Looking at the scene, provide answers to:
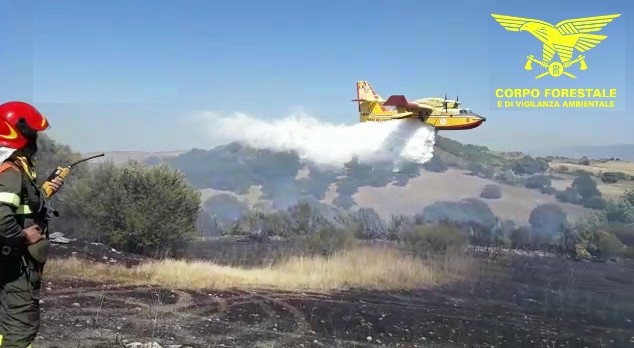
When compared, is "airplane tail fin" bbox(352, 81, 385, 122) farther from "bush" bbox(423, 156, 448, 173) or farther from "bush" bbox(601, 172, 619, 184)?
"bush" bbox(601, 172, 619, 184)

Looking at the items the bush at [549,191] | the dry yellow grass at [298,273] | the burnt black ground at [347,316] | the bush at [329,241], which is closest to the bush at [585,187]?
the bush at [549,191]

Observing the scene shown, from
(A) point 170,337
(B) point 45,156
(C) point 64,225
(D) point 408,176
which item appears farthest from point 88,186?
(D) point 408,176

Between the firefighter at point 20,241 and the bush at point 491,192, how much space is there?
27328mm

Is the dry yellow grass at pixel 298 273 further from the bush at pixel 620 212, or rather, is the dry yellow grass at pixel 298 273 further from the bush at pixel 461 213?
the bush at pixel 620 212

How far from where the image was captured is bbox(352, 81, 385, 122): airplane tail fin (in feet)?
89.1

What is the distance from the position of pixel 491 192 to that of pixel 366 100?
9307 millimetres

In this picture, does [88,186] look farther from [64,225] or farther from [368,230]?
[368,230]

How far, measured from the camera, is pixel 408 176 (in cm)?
3077

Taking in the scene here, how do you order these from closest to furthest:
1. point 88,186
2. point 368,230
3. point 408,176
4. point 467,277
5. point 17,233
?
point 17,233
point 467,277
point 88,186
point 368,230
point 408,176

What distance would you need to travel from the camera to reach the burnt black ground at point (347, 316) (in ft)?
31.5

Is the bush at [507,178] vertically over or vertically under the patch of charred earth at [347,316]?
over

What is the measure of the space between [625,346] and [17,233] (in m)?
12.4

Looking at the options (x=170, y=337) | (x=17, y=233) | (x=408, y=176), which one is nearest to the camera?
(x=17, y=233)

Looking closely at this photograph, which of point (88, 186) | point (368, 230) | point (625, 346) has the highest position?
point (88, 186)
